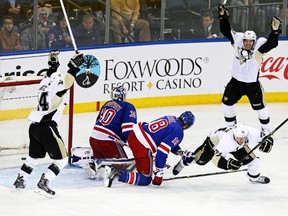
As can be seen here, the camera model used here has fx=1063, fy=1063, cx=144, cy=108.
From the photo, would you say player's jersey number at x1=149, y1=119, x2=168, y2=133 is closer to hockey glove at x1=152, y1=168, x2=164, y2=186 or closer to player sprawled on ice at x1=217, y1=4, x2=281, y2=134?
hockey glove at x1=152, y1=168, x2=164, y2=186

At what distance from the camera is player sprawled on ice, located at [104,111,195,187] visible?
9602 millimetres

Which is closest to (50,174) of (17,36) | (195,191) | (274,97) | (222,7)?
(195,191)

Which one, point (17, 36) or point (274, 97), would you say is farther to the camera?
point (274, 97)

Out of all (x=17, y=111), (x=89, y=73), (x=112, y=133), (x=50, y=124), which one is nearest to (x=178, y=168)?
(x=112, y=133)

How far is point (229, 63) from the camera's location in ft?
46.6

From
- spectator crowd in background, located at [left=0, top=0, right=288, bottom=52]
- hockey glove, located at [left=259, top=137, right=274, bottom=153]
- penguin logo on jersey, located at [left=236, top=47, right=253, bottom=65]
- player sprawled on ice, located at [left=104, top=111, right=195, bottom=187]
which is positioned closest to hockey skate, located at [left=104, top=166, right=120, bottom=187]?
player sprawled on ice, located at [left=104, top=111, right=195, bottom=187]

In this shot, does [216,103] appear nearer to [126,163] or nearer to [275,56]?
[275,56]

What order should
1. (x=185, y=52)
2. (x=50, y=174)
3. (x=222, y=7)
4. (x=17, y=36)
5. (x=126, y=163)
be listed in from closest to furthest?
1. (x=50, y=174)
2. (x=126, y=163)
3. (x=222, y=7)
4. (x=17, y=36)
5. (x=185, y=52)

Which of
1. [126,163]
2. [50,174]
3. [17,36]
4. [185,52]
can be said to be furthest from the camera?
[185,52]

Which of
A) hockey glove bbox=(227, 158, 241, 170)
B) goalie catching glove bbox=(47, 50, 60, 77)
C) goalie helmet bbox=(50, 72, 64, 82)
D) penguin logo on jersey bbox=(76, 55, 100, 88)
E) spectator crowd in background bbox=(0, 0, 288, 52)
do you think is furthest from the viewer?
penguin logo on jersey bbox=(76, 55, 100, 88)

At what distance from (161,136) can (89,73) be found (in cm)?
357

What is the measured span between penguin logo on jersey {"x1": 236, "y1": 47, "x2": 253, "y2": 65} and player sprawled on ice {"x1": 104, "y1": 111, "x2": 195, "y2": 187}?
1.69 meters

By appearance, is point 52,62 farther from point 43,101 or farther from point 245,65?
point 245,65

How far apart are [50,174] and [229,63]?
551cm
